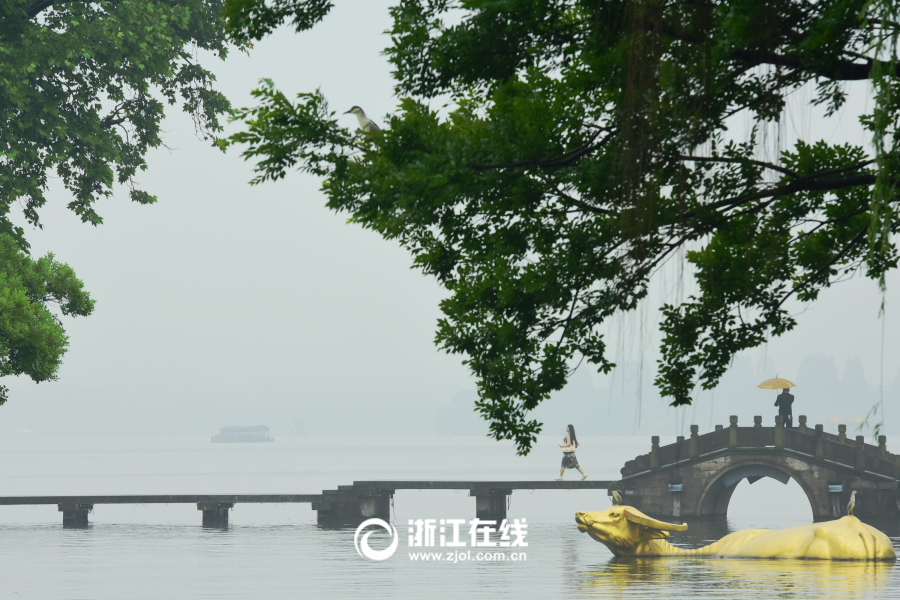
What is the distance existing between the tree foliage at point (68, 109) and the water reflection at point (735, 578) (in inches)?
436

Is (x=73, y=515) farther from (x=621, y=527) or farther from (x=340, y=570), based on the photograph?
(x=621, y=527)

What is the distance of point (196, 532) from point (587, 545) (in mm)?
11932

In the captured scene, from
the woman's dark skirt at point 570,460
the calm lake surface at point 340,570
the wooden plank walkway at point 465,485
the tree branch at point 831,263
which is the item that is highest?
the tree branch at point 831,263

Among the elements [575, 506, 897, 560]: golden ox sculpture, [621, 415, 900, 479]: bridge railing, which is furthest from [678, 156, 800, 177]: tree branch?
[621, 415, 900, 479]: bridge railing

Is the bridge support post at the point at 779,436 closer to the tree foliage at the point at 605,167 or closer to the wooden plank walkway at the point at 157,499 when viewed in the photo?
the wooden plank walkway at the point at 157,499

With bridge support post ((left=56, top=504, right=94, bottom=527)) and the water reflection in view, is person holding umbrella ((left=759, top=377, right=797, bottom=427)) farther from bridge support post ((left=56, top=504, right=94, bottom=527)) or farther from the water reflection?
bridge support post ((left=56, top=504, right=94, bottom=527))

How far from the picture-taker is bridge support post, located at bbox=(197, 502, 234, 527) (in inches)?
1296

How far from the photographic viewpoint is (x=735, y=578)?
18.7 metres

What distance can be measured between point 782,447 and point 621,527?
14.1 metres

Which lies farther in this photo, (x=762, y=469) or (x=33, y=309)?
(x=762, y=469)

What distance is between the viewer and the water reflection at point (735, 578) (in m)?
16.8

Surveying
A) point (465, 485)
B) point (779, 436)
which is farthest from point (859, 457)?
point (465, 485)

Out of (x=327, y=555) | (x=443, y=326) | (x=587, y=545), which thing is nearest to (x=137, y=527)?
(x=327, y=555)

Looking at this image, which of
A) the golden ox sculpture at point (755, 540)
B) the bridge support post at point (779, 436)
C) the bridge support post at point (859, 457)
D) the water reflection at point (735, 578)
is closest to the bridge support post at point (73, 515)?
the golden ox sculpture at point (755, 540)
